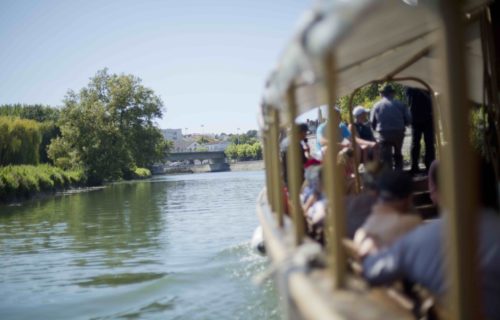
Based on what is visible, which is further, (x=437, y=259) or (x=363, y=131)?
(x=363, y=131)

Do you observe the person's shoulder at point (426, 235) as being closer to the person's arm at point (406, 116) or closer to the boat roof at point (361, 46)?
the boat roof at point (361, 46)

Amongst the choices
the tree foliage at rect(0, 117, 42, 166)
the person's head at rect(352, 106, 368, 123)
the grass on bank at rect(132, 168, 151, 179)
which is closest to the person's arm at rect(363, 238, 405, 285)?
the person's head at rect(352, 106, 368, 123)

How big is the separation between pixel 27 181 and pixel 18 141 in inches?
411

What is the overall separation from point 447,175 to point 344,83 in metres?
5.71

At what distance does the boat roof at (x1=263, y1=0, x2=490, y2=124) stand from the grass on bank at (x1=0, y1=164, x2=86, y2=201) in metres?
32.3

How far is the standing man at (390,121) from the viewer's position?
7707 millimetres

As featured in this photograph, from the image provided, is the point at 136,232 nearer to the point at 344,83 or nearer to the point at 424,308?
the point at 344,83

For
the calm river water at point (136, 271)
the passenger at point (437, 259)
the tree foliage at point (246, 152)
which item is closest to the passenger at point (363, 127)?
the calm river water at point (136, 271)

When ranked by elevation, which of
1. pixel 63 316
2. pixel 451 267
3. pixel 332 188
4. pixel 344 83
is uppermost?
pixel 344 83

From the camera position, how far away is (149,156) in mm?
70312

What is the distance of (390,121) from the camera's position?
25.4ft

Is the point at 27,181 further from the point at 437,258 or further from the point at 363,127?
the point at 437,258

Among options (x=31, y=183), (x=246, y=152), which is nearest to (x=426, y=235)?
(x=31, y=183)

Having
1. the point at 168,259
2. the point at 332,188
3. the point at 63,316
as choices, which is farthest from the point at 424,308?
the point at 168,259
